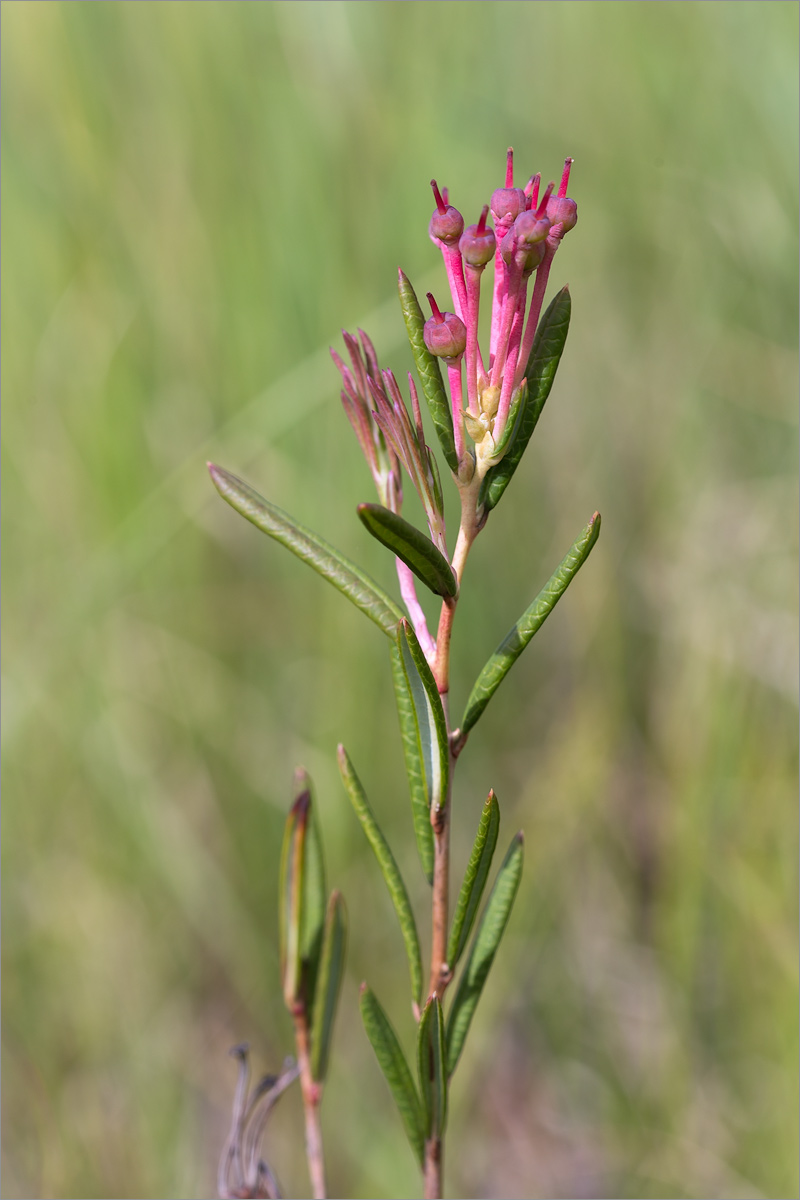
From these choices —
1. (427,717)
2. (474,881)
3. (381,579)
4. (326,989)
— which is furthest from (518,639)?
(381,579)

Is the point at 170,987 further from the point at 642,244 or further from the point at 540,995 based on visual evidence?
the point at 642,244

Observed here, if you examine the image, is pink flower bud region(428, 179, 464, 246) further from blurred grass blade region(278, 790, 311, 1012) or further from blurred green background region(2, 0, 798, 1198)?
blurred green background region(2, 0, 798, 1198)

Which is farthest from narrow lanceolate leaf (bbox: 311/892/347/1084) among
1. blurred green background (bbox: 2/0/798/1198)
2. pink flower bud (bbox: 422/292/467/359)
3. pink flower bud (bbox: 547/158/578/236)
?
blurred green background (bbox: 2/0/798/1198)

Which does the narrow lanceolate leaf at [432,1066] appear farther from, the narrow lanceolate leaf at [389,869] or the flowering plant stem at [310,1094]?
the flowering plant stem at [310,1094]

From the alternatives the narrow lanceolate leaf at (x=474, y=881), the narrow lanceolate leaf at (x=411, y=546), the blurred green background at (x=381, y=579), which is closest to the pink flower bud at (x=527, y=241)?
the narrow lanceolate leaf at (x=411, y=546)

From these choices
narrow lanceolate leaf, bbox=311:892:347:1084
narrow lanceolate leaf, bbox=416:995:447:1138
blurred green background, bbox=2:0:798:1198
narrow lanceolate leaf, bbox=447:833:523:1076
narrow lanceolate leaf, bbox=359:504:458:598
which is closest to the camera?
narrow lanceolate leaf, bbox=359:504:458:598

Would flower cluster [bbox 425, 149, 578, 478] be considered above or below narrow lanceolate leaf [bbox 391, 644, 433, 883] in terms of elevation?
above
